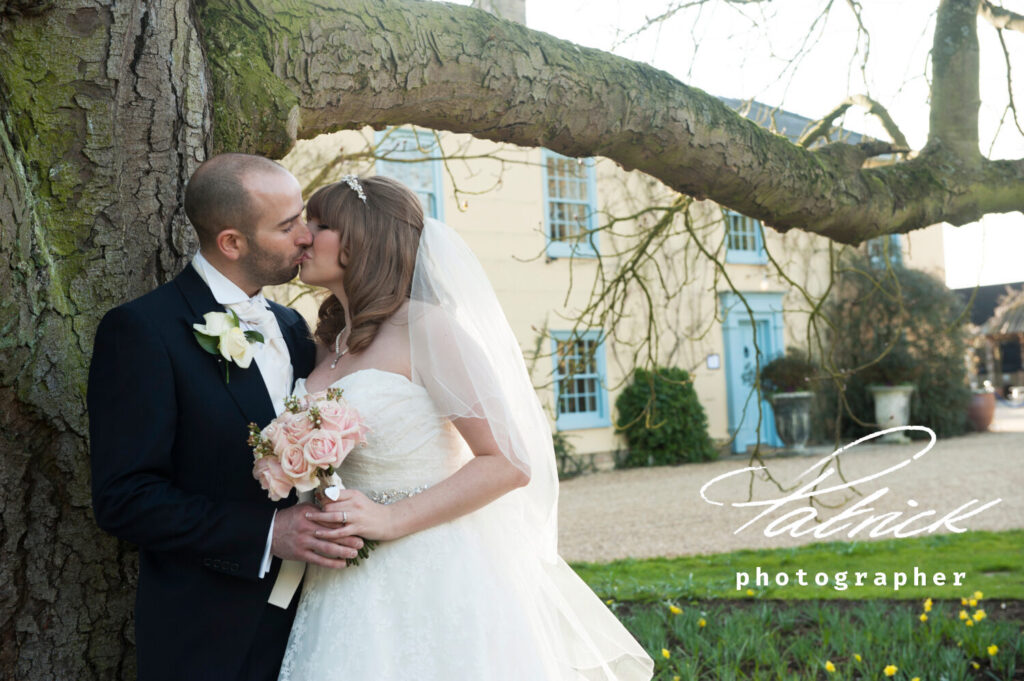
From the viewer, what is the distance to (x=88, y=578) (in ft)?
8.40

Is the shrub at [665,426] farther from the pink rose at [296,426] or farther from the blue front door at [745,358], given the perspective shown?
the pink rose at [296,426]

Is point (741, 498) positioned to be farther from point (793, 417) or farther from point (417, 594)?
point (417, 594)

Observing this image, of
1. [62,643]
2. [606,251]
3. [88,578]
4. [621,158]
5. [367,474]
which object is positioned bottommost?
[62,643]

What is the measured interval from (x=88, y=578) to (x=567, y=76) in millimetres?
2333

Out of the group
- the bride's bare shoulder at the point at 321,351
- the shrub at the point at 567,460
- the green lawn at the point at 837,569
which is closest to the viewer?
the bride's bare shoulder at the point at 321,351

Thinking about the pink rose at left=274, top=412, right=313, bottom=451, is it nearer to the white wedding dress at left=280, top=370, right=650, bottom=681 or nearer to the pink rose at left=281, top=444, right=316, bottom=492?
the pink rose at left=281, top=444, right=316, bottom=492

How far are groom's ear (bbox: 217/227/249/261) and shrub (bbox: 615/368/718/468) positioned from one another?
1328 cm

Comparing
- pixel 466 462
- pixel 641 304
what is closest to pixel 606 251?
pixel 641 304

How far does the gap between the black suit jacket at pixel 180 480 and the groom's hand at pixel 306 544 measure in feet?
0.14

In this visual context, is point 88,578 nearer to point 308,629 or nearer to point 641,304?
point 308,629

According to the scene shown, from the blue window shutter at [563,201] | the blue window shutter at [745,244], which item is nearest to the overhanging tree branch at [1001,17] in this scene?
the blue window shutter at [563,201]

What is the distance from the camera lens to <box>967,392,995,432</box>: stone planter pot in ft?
66.3

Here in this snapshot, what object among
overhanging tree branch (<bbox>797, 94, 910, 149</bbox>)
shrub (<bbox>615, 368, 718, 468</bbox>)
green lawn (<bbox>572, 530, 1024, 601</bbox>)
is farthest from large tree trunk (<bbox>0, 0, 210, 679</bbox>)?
shrub (<bbox>615, 368, 718, 468</bbox>)

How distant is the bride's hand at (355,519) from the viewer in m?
2.39
